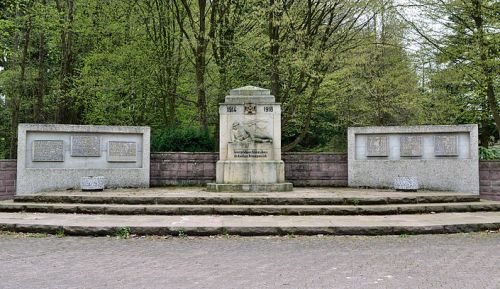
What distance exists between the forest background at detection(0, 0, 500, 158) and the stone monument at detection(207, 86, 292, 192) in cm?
230

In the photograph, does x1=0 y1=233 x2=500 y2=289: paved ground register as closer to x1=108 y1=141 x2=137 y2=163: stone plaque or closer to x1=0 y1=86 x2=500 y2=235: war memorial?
x1=0 y1=86 x2=500 y2=235: war memorial

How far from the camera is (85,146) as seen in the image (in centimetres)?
1234

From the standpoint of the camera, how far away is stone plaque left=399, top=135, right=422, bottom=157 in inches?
488

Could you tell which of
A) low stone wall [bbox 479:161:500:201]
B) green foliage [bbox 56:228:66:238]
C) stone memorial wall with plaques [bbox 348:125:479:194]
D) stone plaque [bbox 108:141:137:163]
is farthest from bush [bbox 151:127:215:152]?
low stone wall [bbox 479:161:500:201]

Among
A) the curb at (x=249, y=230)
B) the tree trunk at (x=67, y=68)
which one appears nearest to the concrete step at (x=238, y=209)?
the curb at (x=249, y=230)

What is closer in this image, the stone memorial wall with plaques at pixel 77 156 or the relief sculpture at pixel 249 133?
the stone memorial wall with plaques at pixel 77 156

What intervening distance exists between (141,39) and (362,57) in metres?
9.28

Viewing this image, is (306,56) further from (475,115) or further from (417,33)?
(475,115)

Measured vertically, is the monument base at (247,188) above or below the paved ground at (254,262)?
above

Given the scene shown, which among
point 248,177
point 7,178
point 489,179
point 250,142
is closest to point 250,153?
point 250,142

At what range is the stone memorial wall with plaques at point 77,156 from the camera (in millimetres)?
11828

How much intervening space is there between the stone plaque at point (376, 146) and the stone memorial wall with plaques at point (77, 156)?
662cm

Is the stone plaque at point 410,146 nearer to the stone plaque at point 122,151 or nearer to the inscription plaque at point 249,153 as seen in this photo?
the inscription plaque at point 249,153

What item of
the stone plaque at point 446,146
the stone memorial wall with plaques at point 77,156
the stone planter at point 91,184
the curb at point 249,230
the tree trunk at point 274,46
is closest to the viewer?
the curb at point 249,230
